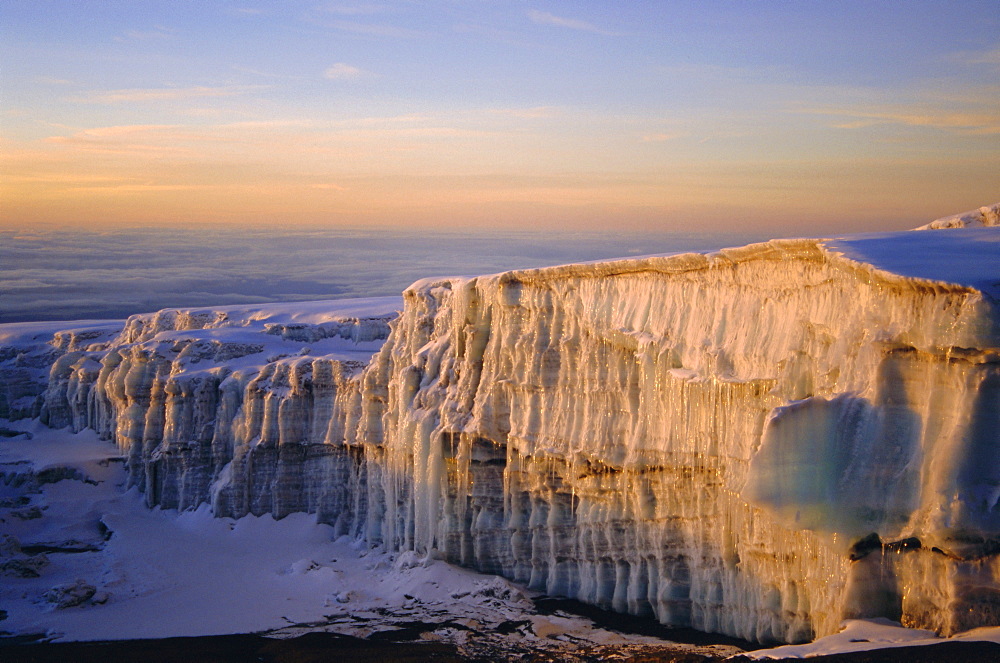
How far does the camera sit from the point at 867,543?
17203 millimetres

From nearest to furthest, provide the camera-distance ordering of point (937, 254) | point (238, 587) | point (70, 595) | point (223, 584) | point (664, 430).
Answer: point (937, 254), point (664, 430), point (70, 595), point (238, 587), point (223, 584)

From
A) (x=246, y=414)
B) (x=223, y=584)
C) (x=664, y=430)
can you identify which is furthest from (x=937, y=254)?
(x=246, y=414)

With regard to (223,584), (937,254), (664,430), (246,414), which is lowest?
(223,584)

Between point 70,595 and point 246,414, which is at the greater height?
point 246,414

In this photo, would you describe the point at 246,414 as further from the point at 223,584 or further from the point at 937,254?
the point at 937,254

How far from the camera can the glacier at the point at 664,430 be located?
16266mm

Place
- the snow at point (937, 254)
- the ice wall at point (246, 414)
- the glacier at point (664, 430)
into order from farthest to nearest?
the ice wall at point (246, 414)
the glacier at point (664, 430)
the snow at point (937, 254)

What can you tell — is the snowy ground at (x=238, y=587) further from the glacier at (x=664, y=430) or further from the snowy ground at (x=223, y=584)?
the glacier at (x=664, y=430)

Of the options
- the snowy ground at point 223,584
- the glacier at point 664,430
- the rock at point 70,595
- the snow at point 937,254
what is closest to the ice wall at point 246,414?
the glacier at point 664,430

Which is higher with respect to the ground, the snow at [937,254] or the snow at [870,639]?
the snow at [937,254]

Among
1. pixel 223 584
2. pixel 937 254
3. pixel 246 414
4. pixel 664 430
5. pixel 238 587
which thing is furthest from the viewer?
pixel 246 414

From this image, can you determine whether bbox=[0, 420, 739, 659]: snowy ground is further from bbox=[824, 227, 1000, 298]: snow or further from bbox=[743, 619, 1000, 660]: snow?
bbox=[824, 227, 1000, 298]: snow

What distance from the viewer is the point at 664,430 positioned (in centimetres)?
2262

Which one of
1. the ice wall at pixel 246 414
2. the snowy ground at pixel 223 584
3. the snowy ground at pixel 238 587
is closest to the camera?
the snowy ground at pixel 238 587
